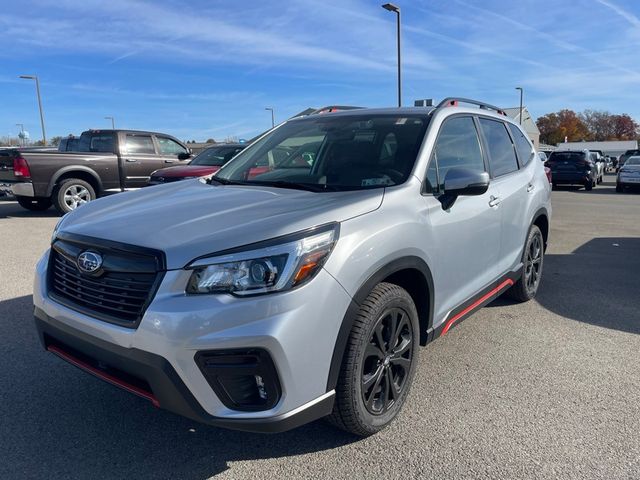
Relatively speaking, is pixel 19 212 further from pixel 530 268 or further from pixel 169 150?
pixel 530 268

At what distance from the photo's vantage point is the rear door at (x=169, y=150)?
41.0ft

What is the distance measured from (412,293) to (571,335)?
1.99 m

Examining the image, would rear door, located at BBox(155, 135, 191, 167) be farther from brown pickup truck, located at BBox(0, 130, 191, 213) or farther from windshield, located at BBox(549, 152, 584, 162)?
windshield, located at BBox(549, 152, 584, 162)

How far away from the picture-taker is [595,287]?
5.64m

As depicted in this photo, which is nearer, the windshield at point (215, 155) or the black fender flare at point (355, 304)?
the black fender flare at point (355, 304)

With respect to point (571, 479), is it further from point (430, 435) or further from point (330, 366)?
point (330, 366)

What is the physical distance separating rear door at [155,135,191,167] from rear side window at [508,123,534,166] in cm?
888

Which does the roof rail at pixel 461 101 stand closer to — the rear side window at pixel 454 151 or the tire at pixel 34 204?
the rear side window at pixel 454 151

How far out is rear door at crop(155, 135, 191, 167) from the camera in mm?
12500

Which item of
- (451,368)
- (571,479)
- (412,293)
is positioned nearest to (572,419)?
(571,479)

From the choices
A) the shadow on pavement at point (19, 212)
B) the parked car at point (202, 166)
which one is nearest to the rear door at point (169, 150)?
the parked car at point (202, 166)

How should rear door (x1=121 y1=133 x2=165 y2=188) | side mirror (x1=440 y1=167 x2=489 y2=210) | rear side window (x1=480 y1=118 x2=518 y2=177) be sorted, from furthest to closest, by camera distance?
rear door (x1=121 y1=133 x2=165 y2=188)
rear side window (x1=480 y1=118 x2=518 y2=177)
side mirror (x1=440 y1=167 x2=489 y2=210)

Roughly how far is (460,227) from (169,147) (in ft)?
35.7

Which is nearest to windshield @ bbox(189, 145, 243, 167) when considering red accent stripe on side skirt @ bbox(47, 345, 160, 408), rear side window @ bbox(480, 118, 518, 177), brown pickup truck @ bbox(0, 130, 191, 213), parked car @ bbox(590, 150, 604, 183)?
brown pickup truck @ bbox(0, 130, 191, 213)
